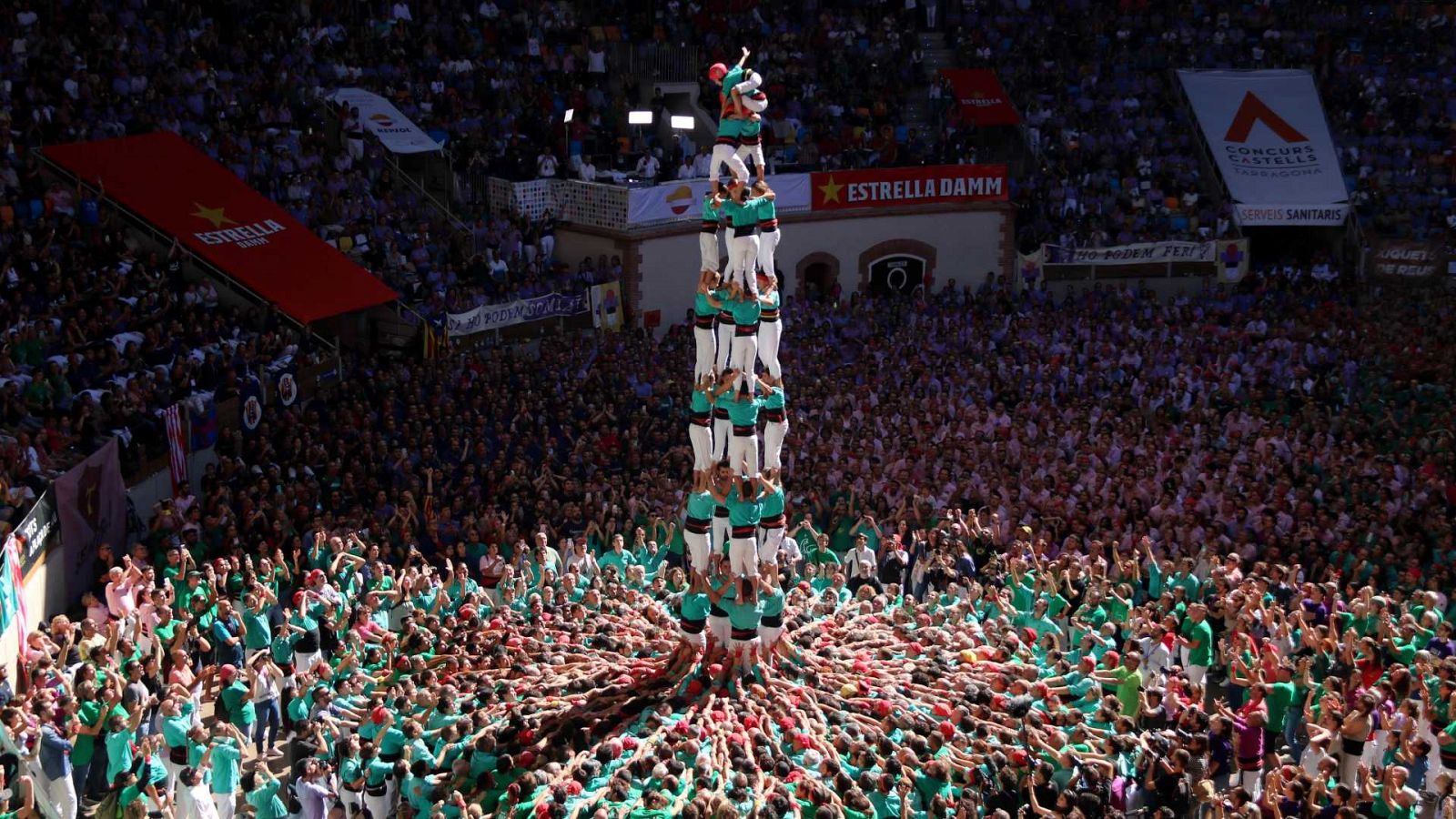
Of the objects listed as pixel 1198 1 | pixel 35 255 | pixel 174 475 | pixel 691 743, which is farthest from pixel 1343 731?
pixel 1198 1

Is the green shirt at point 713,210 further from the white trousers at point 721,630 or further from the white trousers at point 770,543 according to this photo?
the white trousers at point 721,630

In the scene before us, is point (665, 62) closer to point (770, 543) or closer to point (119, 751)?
point (770, 543)

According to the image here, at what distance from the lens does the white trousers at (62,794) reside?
15617 mm

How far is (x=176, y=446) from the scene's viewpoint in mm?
23391

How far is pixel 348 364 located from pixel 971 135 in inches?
699

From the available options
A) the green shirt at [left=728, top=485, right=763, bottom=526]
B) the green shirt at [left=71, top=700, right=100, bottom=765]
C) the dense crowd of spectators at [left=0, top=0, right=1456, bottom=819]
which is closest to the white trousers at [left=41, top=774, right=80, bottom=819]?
the dense crowd of spectators at [left=0, top=0, right=1456, bottom=819]

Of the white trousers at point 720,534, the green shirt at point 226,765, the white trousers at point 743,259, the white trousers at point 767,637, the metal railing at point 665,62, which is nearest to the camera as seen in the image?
the green shirt at point 226,765

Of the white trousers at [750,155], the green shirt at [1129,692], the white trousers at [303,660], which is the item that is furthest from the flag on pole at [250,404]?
the green shirt at [1129,692]

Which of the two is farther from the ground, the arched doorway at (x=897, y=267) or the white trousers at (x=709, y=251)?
the white trousers at (x=709, y=251)

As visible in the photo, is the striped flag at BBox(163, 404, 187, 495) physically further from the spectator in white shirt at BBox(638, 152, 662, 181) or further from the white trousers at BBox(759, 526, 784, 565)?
the spectator in white shirt at BBox(638, 152, 662, 181)

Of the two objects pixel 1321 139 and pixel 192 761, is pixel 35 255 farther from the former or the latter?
pixel 1321 139

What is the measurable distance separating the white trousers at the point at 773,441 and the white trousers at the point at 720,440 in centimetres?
44

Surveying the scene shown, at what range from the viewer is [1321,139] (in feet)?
135

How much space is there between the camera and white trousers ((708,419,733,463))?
1723 centimetres
